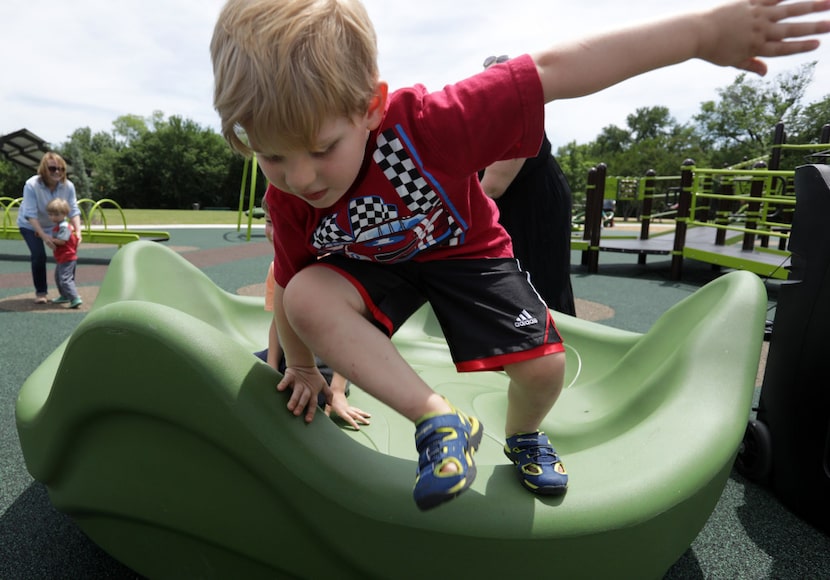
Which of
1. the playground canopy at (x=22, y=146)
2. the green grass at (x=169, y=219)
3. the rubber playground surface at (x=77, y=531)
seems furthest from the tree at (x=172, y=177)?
the rubber playground surface at (x=77, y=531)

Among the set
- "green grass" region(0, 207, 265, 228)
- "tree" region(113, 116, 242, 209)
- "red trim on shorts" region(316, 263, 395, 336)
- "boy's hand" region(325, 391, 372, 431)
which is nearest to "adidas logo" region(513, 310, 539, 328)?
"red trim on shorts" region(316, 263, 395, 336)

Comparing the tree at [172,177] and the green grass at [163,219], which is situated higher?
the tree at [172,177]

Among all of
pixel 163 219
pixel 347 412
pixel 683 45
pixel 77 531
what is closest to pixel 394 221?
pixel 683 45

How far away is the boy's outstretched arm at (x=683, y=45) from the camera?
35.9 inches

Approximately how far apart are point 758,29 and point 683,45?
0.12 m

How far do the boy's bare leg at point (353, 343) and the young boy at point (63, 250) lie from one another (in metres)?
4.19

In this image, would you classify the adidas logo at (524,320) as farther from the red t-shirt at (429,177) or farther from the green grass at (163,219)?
the green grass at (163,219)

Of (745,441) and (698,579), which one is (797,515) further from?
(698,579)

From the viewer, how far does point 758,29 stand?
3.00ft

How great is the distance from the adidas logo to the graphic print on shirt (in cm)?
20

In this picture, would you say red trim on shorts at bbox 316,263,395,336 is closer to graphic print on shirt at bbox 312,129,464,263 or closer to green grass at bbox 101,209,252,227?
graphic print on shirt at bbox 312,129,464,263

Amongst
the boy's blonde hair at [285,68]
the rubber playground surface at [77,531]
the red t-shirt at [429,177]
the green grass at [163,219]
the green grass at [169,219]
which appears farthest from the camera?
the green grass at [169,219]

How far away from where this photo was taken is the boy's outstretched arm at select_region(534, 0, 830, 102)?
2.99 feet

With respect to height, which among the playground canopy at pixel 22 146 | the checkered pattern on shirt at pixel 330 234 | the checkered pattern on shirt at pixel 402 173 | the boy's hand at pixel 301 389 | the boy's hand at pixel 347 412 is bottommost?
the boy's hand at pixel 347 412
